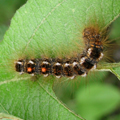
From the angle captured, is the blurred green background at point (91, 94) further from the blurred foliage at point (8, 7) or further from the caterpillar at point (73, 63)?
the caterpillar at point (73, 63)

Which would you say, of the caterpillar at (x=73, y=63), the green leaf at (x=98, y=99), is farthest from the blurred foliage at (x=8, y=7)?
the green leaf at (x=98, y=99)

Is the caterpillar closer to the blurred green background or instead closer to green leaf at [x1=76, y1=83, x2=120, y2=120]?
the blurred green background

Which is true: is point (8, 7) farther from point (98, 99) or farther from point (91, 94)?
point (98, 99)

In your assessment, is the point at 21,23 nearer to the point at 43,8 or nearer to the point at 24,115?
the point at 43,8

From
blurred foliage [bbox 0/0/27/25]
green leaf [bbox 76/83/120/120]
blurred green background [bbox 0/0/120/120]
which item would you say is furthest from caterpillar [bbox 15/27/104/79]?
blurred foliage [bbox 0/0/27/25]

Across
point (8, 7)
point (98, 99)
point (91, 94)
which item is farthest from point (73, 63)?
point (8, 7)

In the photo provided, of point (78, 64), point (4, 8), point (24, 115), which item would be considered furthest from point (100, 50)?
point (4, 8)
